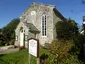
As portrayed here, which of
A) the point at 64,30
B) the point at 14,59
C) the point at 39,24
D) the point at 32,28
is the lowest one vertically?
the point at 14,59

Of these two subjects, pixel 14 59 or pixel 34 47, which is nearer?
pixel 34 47

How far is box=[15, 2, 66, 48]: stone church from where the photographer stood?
102ft

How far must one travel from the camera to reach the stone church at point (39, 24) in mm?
31167

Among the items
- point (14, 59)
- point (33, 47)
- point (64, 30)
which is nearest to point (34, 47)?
point (33, 47)

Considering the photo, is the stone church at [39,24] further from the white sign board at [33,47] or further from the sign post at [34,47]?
the sign post at [34,47]

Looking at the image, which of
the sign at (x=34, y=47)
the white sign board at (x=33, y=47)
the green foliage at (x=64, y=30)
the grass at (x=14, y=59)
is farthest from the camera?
the green foliage at (x=64, y=30)

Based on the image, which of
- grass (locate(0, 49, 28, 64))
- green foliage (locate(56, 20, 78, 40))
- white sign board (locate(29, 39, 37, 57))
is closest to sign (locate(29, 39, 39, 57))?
white sign board (locate(29, 39, 37, 57))

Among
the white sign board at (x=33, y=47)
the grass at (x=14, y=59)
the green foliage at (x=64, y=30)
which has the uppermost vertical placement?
the green foliage at (x=64, y=30)

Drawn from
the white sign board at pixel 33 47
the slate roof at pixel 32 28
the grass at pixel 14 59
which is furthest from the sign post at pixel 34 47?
the slate roof at pixel 32 28

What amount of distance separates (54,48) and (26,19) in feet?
64.5

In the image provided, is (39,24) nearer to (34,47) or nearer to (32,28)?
(32,28)

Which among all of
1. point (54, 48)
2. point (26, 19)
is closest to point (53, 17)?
point (26, 19)

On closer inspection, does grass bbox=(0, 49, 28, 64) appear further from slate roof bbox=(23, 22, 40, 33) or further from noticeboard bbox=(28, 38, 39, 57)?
slate roof bbox=(23, 22, 40, 33)

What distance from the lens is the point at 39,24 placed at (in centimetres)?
3275
